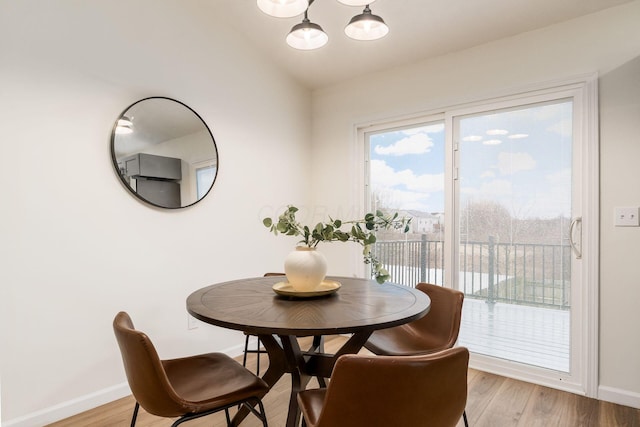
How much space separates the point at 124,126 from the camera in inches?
90.0

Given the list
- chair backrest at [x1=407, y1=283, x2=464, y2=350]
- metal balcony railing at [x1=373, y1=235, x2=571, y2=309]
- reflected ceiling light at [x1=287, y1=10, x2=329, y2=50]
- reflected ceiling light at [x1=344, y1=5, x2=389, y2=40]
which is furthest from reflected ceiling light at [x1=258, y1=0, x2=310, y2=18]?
metal balcony railing at [x1=373, y1=235, x2=571, y2=309]

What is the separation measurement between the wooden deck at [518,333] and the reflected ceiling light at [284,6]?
2350mm

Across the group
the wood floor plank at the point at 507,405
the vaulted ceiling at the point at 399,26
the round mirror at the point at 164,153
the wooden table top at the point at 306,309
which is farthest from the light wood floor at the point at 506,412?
the vaulted ceiling at the point at 399,26

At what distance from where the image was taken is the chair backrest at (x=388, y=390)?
96cm

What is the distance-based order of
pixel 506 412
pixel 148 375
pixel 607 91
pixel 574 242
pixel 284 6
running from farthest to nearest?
pixel 574 242 < pixel 607 91 < pixel 506 412 < pixel 284 6 < pixel 148 375

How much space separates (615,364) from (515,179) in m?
1.28

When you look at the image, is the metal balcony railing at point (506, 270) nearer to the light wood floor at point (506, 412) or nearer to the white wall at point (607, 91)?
the white wall at point (607, 91)

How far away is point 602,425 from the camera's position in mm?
1962

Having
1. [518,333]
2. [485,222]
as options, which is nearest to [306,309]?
[485,222]

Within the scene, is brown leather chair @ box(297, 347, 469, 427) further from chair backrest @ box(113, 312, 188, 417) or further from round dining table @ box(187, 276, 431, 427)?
chair backrest @ box(113, 312, 188, 417)

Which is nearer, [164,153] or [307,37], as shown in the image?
[307,37]

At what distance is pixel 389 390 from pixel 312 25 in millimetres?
1660

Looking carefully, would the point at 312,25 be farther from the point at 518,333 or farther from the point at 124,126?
the point at 518,333

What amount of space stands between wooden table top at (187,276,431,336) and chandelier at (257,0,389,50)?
1305 millimetres
